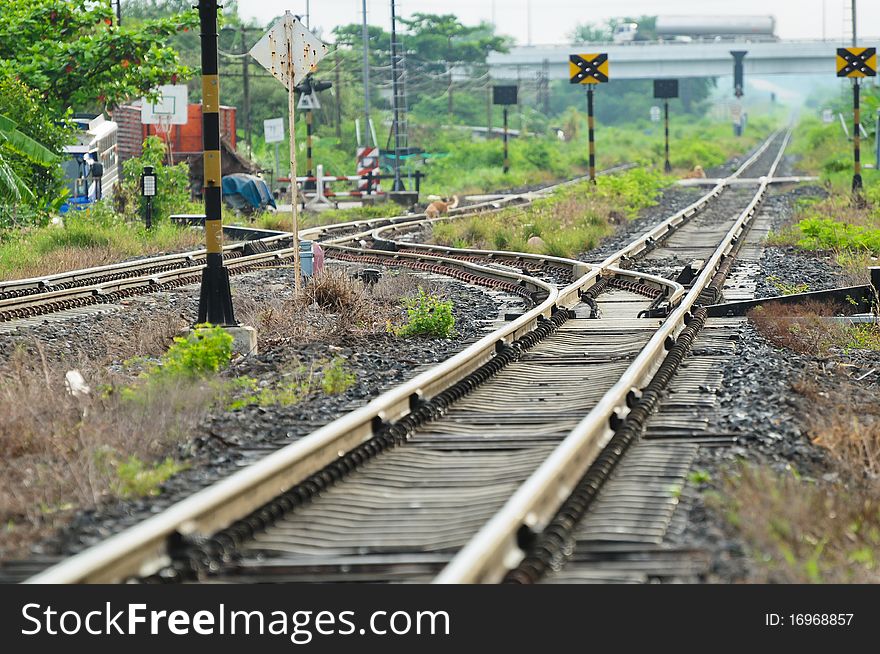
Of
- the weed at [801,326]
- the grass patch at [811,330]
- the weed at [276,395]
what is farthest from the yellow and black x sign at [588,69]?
the weed at [276,395]

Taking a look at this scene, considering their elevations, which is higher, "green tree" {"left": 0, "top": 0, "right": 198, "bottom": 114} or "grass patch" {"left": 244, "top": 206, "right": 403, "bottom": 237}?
"green tree" {"left": 0, "top": 0, "right": 198, "bottom": 114}

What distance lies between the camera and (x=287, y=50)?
46.1 feet

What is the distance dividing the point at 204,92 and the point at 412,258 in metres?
9.47

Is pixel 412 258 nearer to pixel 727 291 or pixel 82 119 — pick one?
pixel 727 291

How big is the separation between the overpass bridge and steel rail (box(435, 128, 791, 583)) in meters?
101

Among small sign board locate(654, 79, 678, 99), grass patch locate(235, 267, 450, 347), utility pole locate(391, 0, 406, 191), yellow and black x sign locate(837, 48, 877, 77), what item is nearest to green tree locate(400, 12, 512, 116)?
small sign board locate(654, 79, 678, 99)

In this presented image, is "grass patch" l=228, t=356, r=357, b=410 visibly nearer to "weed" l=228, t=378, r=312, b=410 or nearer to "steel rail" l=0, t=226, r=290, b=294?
"weed" l=228, t=378, r=312, b=410

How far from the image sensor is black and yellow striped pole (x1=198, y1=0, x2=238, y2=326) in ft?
38.2

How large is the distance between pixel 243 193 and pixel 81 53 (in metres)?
6.99

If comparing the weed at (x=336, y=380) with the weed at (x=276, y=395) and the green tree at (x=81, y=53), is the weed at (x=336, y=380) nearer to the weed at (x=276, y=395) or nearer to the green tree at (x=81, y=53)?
the weed at (x=276, y=395)

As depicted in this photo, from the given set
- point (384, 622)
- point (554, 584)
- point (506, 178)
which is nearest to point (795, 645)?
point (554, 584)

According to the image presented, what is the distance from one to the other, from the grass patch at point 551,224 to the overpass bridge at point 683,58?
251 feet

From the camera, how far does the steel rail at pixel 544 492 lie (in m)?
5.04

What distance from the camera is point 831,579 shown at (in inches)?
199
